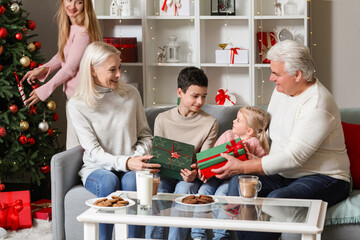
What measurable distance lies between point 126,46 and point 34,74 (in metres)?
1.14

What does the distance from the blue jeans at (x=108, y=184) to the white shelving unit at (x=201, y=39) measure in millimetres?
1943

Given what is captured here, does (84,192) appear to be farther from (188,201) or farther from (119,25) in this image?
(119,25)

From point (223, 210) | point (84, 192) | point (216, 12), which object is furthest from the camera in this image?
point (216, 12)

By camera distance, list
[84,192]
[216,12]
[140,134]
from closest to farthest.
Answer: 1. [84,192]
2. [140,134]
3. [216,12]

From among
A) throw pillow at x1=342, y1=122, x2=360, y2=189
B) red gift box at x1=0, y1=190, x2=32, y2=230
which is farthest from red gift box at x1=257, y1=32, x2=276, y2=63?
red gift box at x1=0, y1=190, x2=32, y2=230

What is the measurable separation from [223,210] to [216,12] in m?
2.88

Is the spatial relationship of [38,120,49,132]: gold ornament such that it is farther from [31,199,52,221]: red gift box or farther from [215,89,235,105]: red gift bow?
[215,89,235,105]: red gift bow

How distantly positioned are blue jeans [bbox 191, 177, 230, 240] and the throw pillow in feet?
2.14

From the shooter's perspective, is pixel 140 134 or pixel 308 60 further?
pixel 140 134

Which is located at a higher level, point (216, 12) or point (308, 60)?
point (216, 12)

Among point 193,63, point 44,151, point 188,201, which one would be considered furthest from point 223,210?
point 193,63

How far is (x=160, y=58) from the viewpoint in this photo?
16.4 ft

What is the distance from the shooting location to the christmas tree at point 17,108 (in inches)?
154

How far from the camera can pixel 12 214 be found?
369 cm
